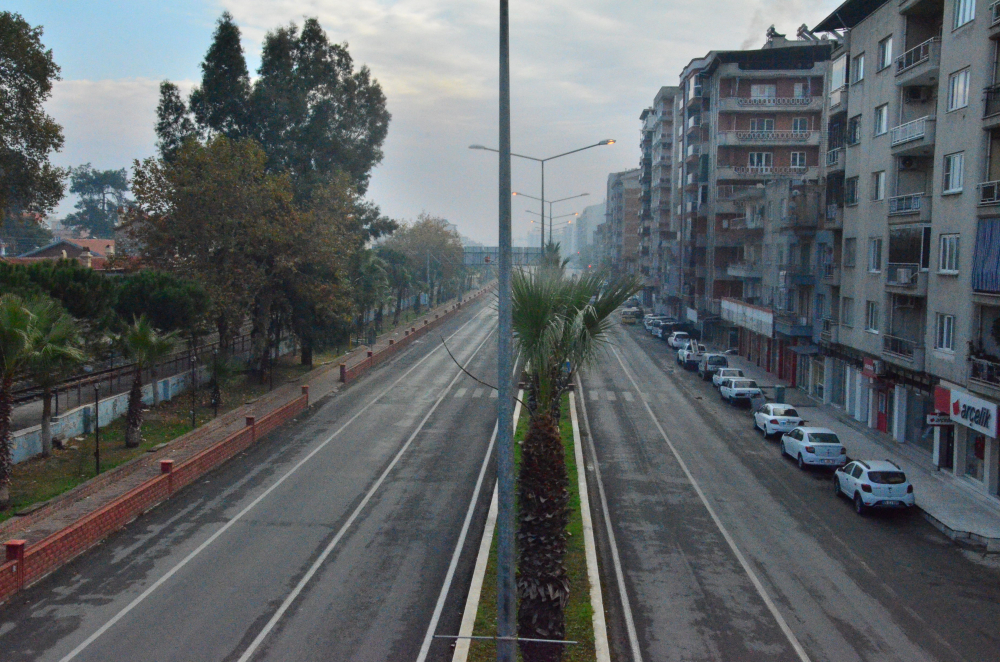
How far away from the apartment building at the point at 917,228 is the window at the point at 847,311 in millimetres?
125

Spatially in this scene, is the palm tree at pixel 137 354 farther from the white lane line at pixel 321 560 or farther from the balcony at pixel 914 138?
the balcony at pixel 914 138

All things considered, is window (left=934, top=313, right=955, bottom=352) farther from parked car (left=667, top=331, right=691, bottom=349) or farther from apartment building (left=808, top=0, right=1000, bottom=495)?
parked car (left=667, top=331, right=691, bottom=349)

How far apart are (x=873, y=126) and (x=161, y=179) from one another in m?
30.9

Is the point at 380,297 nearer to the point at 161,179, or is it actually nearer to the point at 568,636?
the point at 161,179

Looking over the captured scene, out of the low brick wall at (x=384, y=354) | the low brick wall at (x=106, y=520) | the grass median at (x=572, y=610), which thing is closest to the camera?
the grass median at (x=572, y=610)

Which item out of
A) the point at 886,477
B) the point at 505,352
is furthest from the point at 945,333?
the point at 505,352

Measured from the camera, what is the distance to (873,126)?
3503 centimetres

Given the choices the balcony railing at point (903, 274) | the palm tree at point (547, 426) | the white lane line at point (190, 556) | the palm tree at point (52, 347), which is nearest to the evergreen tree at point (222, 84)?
the white lane line at point (190, 556)

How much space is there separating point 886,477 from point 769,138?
48.0 metres

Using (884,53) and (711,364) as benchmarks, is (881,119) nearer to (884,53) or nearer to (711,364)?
(884,53)

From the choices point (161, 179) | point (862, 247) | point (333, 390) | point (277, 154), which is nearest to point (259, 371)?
point (333, 390)

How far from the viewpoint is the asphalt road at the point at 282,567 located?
556 inches

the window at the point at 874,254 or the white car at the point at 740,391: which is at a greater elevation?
the window at the point at 874,254

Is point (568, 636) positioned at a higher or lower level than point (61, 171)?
lower
